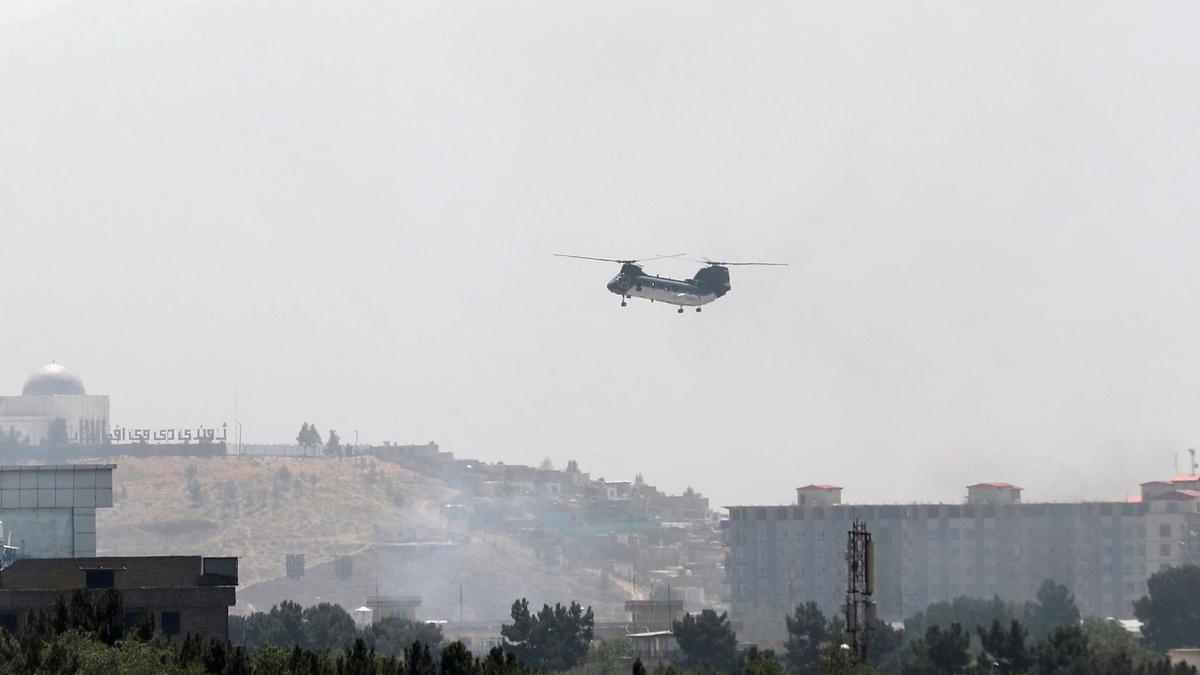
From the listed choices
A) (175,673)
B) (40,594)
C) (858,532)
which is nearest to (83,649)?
(175,673)

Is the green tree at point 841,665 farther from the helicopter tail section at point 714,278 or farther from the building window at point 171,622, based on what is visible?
the helicopter tail section at point 714,278

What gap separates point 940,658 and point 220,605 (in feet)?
192

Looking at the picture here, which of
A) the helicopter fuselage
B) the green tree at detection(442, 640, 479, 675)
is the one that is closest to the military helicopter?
the helicopter fuselage

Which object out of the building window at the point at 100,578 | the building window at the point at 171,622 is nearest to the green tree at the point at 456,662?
the building window at the point at 171,622

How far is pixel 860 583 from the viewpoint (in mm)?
125250

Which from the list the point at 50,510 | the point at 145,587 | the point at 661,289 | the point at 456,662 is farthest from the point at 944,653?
the point at 456,662

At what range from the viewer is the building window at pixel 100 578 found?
430 feet

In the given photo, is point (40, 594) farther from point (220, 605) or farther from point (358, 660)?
point (358, 660)

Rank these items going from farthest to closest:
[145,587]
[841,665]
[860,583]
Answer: [145,587]
[860,583]
[841,665]

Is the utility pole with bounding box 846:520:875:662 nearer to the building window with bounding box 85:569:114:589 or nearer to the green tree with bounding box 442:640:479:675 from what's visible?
the green tree with bounding box 442:640:479:675

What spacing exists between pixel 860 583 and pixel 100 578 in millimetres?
43022

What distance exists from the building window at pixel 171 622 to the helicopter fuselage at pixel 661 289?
52.2 m

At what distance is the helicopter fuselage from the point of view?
173500 millimetres

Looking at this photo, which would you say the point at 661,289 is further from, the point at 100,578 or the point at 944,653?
the point at 100,578
